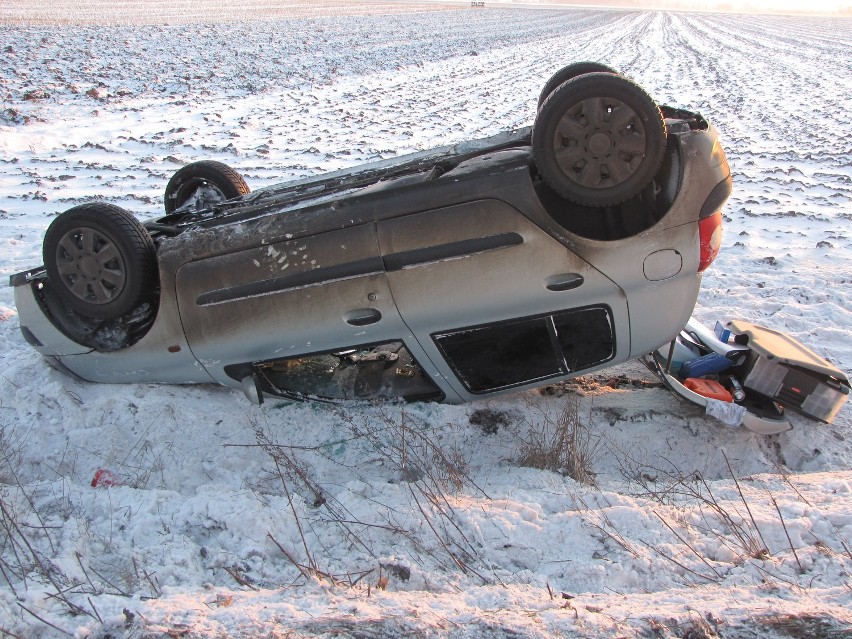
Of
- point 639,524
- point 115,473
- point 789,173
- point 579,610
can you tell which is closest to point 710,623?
point 579,610

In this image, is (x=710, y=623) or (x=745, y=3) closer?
(x=710, y=623)

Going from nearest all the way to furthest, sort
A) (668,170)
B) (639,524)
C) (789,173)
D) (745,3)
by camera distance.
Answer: (639,524) < (668,170) < (789,173) < (745,3)

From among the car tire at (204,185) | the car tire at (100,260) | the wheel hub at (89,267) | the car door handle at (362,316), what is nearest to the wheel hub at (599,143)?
the car door handle at (362,316)

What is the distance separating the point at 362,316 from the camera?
374 centimetres

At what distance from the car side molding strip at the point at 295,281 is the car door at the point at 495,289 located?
5.4 inches

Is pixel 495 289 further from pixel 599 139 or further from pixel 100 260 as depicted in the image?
pixel 100 260

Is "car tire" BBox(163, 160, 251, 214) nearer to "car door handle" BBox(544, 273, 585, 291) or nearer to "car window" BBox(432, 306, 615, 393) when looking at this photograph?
"car window" BBox(432, 306, 615, 393)

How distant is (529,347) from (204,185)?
Answer: 3.41 meters

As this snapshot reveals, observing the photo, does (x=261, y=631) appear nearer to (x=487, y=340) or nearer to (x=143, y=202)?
(x=487, y=340)

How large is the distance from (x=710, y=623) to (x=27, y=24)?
2940cm

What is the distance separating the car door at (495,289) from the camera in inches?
140

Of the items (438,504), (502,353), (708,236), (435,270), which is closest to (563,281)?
(502,353)

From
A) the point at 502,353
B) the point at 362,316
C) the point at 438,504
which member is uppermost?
the point at 362,316

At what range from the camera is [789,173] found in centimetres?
989
